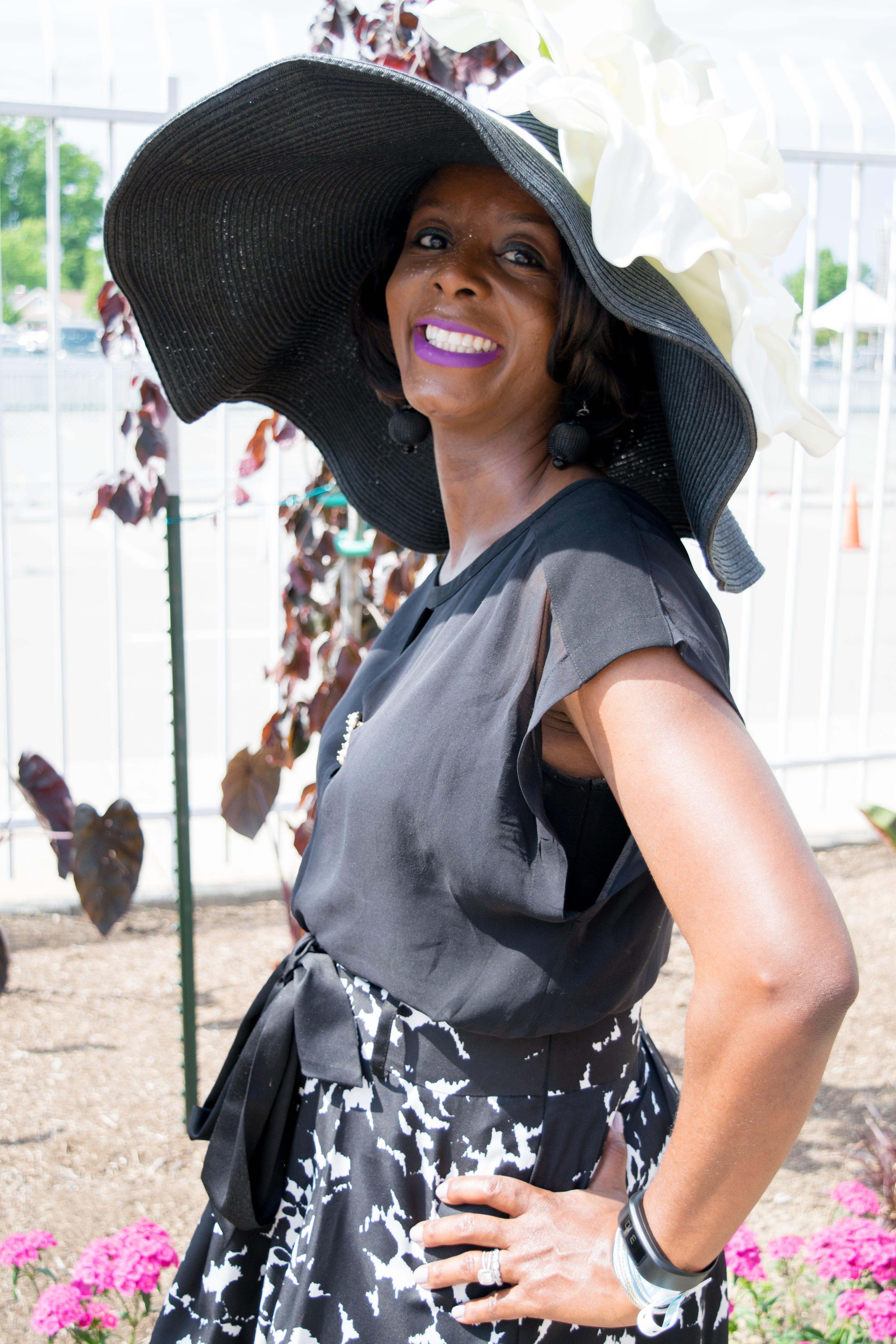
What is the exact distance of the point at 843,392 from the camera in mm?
4730

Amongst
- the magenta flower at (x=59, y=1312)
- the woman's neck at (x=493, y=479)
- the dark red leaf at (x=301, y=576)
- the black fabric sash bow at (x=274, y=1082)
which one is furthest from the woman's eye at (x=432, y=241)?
the dark red leaf at (x=301, y=576)

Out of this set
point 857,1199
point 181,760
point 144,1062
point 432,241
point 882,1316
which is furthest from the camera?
point 144,1062

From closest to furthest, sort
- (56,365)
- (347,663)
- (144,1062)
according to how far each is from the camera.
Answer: (347,663), (144,1062), (56,365)

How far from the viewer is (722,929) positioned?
0.93m

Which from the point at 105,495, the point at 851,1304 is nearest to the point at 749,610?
the point at 105,495

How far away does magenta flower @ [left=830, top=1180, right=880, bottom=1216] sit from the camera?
204cm

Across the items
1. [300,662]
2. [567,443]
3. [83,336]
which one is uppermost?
[83,336]

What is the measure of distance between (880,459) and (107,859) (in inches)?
151

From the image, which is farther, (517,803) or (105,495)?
(105,495)

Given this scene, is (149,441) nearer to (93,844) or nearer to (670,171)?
(93,844)

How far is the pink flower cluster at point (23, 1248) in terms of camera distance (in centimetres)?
183

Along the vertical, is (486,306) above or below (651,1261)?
above

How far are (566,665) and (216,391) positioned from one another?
0.99 meters

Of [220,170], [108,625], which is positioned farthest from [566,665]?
[108,625]
